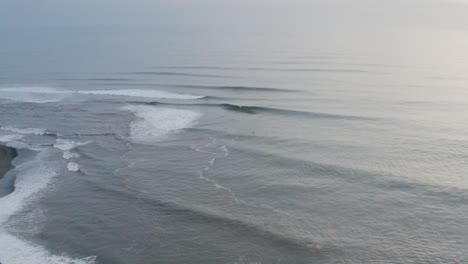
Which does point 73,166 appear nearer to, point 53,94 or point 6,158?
point 6,158

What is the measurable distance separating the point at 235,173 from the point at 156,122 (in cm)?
1581

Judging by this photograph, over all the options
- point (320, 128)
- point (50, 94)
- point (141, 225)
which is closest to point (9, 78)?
point (50, 94)

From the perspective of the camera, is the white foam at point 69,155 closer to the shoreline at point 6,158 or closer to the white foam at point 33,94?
the shoreline at point 6,158

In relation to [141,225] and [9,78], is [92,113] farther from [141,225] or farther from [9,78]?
[9,78]

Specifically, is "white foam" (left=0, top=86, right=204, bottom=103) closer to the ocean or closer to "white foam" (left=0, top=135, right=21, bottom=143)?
the ocean

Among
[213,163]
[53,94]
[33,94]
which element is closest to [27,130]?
[53,94]

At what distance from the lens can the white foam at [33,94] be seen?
176ft

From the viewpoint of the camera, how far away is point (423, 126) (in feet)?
127

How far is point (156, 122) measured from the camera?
42.2m

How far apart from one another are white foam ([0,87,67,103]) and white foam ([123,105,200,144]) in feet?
40.2

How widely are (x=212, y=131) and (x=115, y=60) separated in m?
58.4

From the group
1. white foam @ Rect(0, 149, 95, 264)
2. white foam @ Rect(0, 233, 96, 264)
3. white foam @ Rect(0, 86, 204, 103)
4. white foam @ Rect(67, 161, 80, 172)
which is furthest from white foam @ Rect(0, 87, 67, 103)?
white foam @ Rect(0, 233, 96, 264)

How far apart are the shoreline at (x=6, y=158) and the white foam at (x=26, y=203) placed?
2.38 ft

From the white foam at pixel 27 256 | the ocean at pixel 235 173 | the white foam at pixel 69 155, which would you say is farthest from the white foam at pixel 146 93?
the white foam at pixel 27 256
